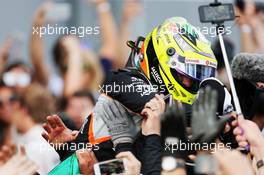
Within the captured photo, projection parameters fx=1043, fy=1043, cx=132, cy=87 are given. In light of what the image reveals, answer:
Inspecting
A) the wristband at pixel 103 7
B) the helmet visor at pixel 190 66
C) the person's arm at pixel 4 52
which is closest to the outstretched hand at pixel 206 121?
the helmet visor at pixel 190 66

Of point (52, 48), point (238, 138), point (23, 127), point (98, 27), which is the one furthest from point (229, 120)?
point (52, 48)

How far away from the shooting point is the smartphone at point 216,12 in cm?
529

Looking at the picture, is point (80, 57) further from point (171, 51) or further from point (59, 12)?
point (171, 51)

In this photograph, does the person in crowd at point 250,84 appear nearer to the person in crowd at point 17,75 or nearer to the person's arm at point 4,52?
the person in crowd at point 17,75

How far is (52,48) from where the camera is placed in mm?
8406

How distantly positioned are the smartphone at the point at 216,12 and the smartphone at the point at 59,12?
286cm

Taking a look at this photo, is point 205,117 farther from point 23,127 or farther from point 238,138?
point 23,127

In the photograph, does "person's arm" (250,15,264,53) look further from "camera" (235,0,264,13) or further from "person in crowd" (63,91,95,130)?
"person in crowd" (63,91,95,130)

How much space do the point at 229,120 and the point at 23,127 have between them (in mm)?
2703

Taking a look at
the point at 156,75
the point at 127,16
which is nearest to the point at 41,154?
the point at 156,75

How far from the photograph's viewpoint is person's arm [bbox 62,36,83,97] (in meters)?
7.83

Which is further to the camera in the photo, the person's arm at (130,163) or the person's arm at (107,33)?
the person's arm at (107,33)

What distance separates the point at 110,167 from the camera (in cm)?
459

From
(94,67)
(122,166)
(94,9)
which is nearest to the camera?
(122,166)
